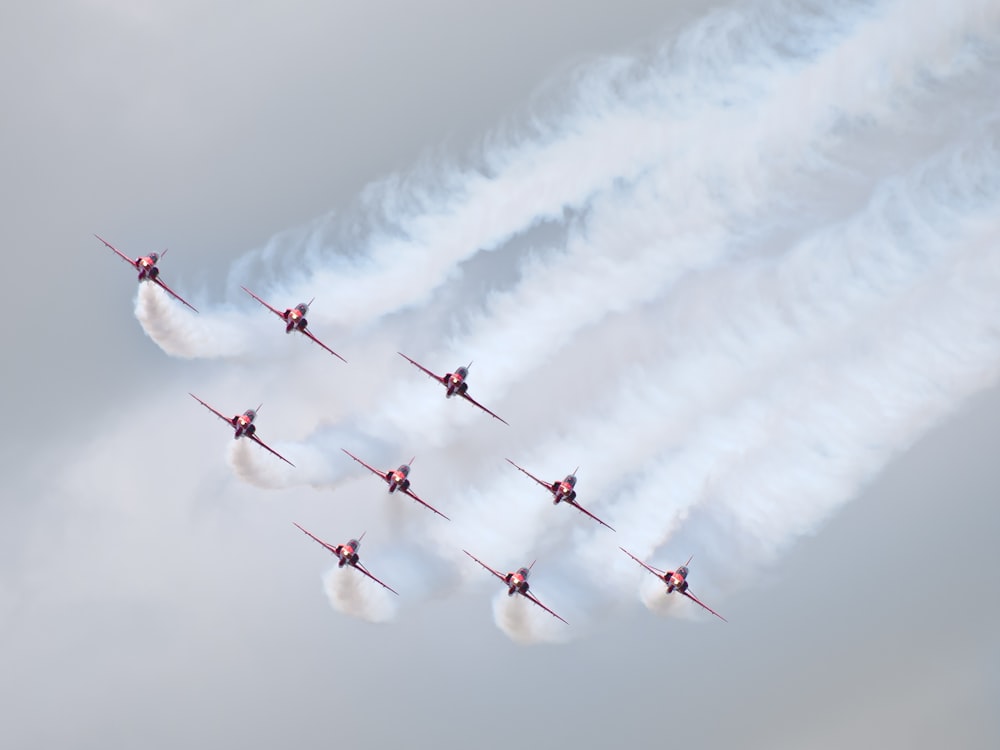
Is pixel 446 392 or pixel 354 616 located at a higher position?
pixel 446 392

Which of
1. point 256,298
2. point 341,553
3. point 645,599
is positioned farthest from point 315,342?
point 645,599

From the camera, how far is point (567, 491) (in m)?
103

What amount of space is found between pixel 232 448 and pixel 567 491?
1777 centimetres

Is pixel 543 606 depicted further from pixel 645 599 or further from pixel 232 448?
pixel 232 448

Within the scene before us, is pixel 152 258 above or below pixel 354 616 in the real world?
above

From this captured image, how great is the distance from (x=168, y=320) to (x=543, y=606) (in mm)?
24464

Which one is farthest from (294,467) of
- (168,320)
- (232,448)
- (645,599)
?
(645,599)

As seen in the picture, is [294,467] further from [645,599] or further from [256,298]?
[645,599]

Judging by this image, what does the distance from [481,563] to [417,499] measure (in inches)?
191

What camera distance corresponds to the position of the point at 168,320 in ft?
340

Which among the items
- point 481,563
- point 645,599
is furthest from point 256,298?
point 645,599

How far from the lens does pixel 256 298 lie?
101 m

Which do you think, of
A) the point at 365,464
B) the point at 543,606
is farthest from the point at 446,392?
the point at 543,606

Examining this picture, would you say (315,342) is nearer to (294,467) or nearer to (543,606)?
(294,467)
